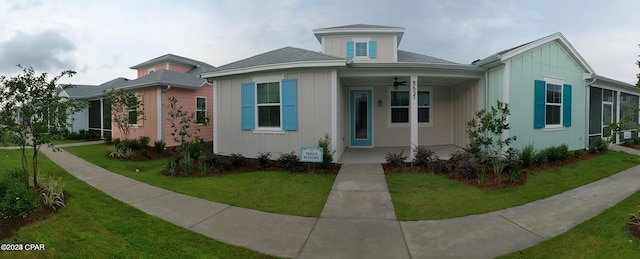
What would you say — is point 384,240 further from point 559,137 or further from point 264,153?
point 559,137

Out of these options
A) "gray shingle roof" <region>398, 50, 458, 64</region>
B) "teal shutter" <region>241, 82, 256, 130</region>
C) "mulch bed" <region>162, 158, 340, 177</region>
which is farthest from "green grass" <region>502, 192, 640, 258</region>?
"gray shingle roof" <region>398, 50, 458, 64</region>

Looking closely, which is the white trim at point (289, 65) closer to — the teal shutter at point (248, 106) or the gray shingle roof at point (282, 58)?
the gray shingle roof at point (282, 58)

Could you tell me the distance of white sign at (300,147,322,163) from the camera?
22.5 ft

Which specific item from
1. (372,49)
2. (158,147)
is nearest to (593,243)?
(372,49)

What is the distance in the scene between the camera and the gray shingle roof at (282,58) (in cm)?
788

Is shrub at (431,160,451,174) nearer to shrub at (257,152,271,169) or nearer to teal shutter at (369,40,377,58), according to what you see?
shrub at (257,152,271,169)

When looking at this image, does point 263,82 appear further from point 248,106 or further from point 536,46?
point 536,46

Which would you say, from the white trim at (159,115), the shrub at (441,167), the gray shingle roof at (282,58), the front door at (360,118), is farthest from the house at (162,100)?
the shrub at (441,167)

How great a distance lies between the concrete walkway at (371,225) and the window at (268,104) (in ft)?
11.6

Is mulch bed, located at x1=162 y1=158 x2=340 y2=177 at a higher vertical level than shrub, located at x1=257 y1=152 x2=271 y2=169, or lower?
lower

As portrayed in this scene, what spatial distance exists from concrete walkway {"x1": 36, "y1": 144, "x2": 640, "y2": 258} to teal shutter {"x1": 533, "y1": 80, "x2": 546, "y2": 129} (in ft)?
9.94

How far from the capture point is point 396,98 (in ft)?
35.3

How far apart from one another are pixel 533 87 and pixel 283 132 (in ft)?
25.5

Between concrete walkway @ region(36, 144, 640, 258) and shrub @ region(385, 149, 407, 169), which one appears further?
shrub @ region(385, 149, 407, 169)
